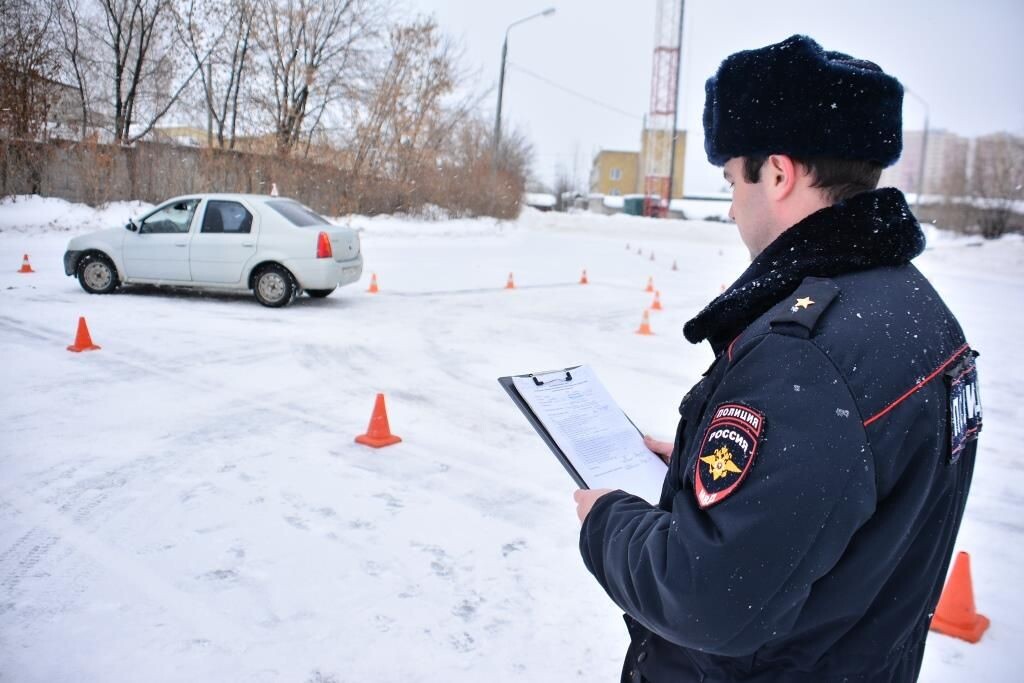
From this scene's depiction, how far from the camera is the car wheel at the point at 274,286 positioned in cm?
1060

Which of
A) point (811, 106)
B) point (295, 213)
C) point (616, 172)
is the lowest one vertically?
point (811, 106)

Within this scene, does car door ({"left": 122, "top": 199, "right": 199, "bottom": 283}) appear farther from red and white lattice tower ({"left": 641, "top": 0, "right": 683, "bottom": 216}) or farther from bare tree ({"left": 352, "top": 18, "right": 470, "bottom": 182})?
red and white lattice tower ({"left": 641, "top": 0, "right": 683, "bottom": 216})

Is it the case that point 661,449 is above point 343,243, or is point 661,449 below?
below

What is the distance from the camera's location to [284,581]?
135 inches

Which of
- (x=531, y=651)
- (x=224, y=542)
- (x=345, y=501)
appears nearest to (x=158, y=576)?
(x=224, y=542)

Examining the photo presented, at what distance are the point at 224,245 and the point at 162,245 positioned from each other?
0.99 metres

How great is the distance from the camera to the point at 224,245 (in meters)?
10.7

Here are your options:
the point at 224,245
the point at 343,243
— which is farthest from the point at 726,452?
the point at 224,245

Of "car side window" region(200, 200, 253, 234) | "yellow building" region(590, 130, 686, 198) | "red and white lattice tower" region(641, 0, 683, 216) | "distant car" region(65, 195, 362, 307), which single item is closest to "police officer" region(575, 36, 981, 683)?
"distant car" region(65, 195, 362, 307)

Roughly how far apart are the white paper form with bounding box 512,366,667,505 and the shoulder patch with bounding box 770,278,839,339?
643 millimetres

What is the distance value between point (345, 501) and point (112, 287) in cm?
857

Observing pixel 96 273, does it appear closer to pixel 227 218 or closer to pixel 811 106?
pixel 227 218

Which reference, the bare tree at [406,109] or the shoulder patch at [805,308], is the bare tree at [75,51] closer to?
the shoulder patch at [805,308]

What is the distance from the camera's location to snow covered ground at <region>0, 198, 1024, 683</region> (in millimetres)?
3010
